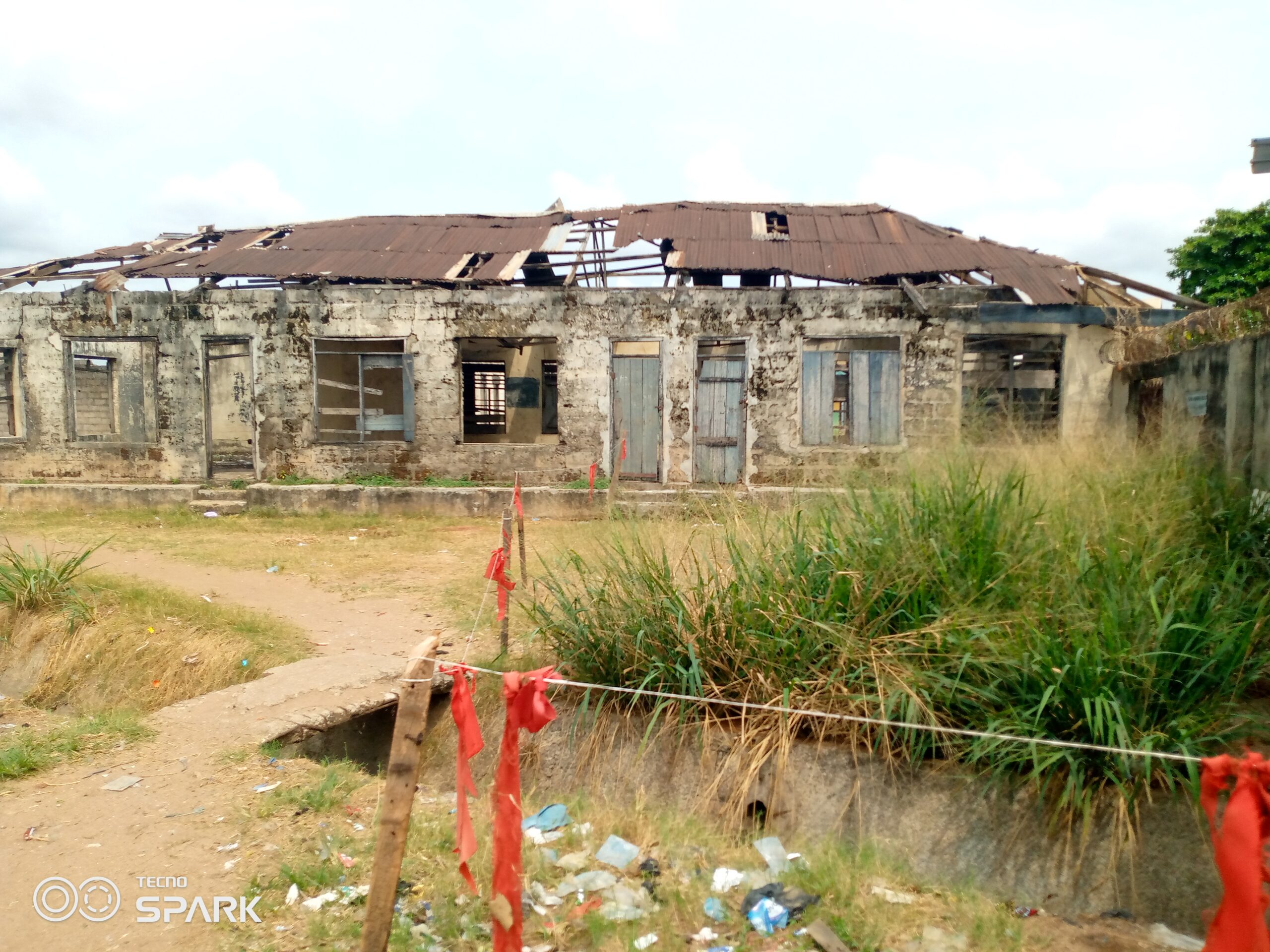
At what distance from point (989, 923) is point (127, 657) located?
16.6 feet

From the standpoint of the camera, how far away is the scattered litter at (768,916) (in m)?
2.60

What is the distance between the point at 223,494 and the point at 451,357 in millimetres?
3534

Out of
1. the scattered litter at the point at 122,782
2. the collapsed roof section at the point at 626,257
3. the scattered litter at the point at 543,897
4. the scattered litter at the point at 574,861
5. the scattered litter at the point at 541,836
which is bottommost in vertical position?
the scattered litter at the point at 541,836

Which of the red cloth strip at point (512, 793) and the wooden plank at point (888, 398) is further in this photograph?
the wooden plank at point (888, 398)

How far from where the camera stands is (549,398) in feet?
53.7

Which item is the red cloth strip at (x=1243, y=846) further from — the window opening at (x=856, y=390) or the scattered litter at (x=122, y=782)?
the window opening at (x=856, y=390)

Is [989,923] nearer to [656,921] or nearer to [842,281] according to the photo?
[656,921]

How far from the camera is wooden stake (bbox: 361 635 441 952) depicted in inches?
85.2

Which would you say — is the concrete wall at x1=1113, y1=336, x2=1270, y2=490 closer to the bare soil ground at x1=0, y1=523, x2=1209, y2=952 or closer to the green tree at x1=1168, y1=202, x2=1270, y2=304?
the bare soil ground at x1=0, y1=523, x2=1209, y2=952

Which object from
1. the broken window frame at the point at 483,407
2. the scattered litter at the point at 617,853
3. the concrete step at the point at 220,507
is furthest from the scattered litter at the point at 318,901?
the broken window frame at the point at 483,407

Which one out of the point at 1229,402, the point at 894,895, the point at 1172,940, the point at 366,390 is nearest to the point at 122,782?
the point at 894,895

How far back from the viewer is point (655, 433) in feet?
36.5

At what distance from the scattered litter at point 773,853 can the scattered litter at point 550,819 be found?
29.8 inches

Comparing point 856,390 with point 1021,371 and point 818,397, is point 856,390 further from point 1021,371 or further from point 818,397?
point 1021,371
